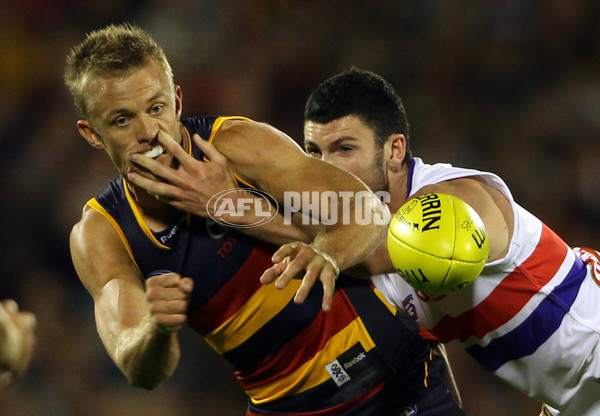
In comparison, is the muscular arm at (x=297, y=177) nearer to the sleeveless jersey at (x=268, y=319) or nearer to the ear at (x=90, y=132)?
the sleeveless jersey at (x=268, y=319)

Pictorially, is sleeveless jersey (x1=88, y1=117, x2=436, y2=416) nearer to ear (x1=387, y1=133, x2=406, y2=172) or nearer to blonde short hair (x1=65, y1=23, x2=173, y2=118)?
blonde short hair (x1=65, y1=23, x2=173, y2=118)

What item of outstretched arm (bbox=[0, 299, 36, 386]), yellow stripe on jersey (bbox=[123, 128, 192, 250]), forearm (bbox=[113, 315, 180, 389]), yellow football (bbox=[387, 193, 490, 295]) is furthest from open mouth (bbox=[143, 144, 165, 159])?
yellow football (bbox=[387, 193, 490, 295])

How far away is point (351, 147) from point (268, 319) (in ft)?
3.45

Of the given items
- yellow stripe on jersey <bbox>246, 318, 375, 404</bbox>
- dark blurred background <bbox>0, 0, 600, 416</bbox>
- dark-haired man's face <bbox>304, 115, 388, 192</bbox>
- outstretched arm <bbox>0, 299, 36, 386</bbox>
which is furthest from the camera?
dark blurred background <bbox>0, 0, 600, 416</bbox>

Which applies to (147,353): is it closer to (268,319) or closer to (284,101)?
(268,319)

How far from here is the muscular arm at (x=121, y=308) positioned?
2.32 meters

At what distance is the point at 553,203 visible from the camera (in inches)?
220

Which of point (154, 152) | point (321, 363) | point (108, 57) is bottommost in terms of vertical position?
point (321, 363)

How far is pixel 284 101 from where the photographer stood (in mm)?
5812

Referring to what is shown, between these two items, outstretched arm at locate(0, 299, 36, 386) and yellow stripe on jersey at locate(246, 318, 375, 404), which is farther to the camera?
yellow stripe on jersey at locate(246, 318, 375, 404)

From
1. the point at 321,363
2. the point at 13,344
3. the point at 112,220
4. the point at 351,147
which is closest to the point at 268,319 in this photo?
the point at 321,363

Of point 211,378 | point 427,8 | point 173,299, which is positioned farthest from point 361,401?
point 427,8

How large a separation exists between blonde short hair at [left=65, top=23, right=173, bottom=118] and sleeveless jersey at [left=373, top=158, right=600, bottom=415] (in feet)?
3.88

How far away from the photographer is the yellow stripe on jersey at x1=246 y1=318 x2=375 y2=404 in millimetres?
2906
